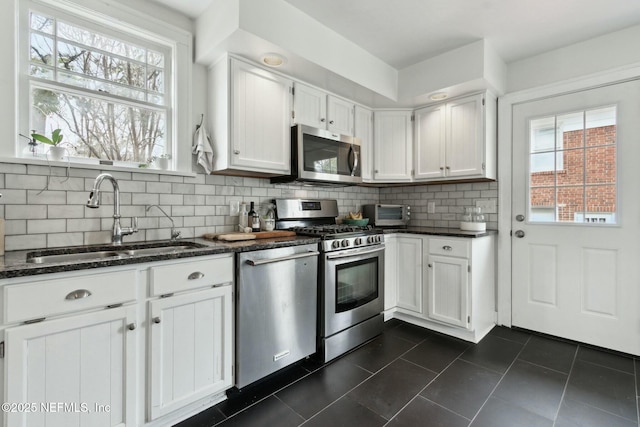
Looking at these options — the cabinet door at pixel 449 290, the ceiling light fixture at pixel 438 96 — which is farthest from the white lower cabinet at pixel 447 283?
the ceiling light fixture at pixel 438 96

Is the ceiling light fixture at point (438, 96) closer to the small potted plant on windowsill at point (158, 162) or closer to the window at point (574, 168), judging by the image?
the window at point (574, 168)

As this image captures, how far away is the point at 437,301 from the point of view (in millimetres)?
2855

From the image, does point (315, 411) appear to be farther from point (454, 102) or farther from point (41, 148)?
point (454, 102)

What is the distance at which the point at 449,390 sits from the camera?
1.95 metres

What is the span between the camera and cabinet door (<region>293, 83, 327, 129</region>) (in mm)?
2596

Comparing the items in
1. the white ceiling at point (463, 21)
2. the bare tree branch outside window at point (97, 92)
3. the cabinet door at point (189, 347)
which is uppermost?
the white ceiling at point (463, 21)

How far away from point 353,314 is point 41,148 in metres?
2.42

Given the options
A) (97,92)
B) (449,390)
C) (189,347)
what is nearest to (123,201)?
(97,92)

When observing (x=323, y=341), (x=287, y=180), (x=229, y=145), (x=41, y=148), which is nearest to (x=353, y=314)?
(x=323, y=341)

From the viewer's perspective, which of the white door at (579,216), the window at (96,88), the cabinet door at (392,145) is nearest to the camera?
the window at (96,88)

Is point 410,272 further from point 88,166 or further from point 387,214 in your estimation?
point 88,166

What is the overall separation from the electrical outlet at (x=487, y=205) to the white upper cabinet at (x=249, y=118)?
211 cm

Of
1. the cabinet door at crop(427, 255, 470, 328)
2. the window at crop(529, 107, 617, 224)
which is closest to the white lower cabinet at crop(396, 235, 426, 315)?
the cabinet door at crop(427, 255, 470, 328)

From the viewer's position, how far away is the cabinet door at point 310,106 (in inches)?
102
